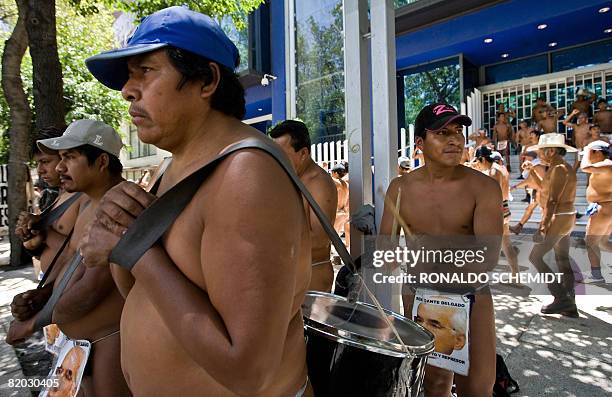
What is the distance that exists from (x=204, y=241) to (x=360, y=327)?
1113 mm

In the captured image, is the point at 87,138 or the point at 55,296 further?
the point at 87,138

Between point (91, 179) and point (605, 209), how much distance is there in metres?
6.66

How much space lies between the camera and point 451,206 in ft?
8.73

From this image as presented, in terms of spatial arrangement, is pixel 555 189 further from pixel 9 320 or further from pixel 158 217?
pixel 9 320

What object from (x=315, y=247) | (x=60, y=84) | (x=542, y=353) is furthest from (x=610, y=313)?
(x=60, y=84)

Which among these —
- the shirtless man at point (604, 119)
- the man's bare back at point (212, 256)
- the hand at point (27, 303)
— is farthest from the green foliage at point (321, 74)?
the man's bare back at point (212, 256)

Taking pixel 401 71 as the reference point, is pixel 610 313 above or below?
below

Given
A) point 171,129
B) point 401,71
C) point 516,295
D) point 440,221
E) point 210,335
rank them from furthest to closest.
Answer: point 401,71 < point 516,295 < point 440,221 < point 171,129 < point 210,335

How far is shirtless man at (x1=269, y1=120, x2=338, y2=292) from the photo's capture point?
330 centimetres

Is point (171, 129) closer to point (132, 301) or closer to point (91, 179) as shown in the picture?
point (132, 301)

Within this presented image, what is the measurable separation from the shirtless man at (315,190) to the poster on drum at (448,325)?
3.45 ft

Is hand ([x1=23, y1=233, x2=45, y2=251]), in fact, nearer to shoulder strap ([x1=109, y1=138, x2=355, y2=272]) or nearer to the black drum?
the black drum

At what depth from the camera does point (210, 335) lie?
0.87m

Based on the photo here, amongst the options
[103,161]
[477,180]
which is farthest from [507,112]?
[103,161]
